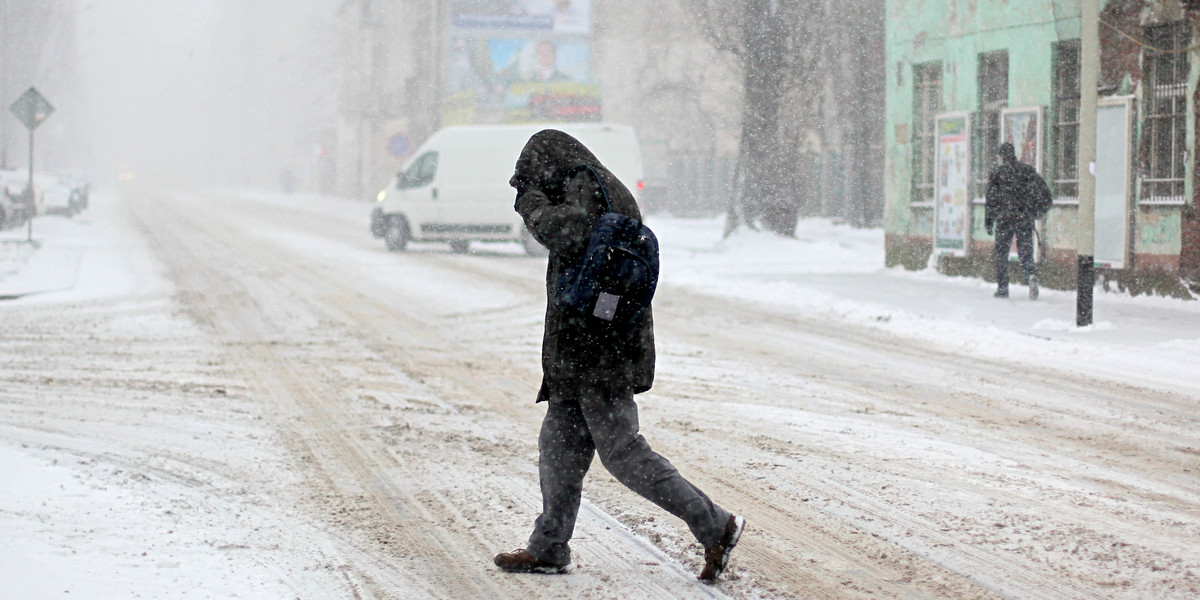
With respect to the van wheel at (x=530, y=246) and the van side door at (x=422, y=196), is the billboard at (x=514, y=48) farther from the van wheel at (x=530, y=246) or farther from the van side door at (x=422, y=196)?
the van wheel at (x=530, y=246)

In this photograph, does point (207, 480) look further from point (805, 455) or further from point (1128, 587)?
point (1128, 587)

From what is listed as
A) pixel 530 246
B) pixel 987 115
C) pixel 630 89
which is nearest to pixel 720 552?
pixel 987 115

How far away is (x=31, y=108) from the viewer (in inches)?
902

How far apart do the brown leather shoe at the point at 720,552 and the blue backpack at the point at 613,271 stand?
866mm

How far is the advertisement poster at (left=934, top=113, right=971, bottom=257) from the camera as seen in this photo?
18.1 metres

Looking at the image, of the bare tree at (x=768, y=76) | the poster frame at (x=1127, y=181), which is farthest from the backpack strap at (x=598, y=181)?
the bare tree at (x=768, y=76)

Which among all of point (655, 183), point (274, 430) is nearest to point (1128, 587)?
point (274, 430)

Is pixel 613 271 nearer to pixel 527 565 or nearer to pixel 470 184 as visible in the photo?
pixel 527 565

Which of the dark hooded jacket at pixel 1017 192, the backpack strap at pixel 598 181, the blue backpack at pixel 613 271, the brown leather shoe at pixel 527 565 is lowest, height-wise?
the brown leather shoe at pixel 527 565

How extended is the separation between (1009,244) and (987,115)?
3.73 meters

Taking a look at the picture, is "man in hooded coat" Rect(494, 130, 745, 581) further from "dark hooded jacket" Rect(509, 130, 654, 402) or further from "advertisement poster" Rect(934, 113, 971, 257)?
"advertisement poster" Rect(934, 113, 971, 257)

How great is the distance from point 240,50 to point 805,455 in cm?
13409

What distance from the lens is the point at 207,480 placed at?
6.03 m

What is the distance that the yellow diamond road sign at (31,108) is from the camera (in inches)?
891
